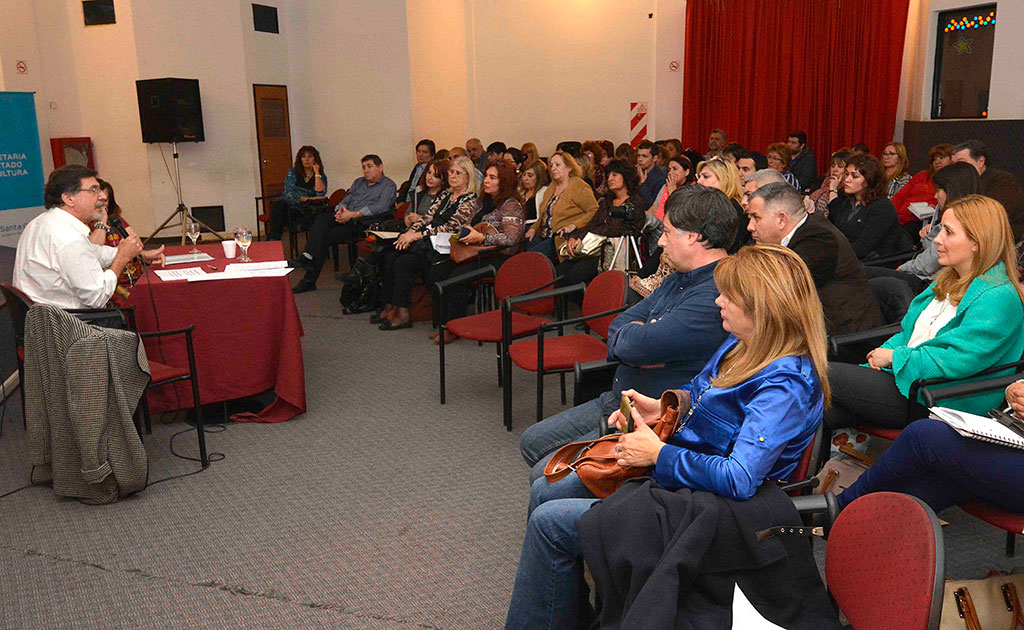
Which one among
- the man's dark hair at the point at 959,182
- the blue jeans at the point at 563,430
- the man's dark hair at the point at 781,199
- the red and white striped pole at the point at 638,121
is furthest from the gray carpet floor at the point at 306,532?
the red and white striped pole at the point at 638,121

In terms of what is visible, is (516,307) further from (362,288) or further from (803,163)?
(803,163)

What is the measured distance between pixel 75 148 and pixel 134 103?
926 millimetres

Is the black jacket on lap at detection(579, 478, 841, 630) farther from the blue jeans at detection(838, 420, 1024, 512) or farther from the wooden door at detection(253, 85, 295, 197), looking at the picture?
the wooden door at detection(253, 85, 295, 197)

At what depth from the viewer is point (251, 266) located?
14.4 feet

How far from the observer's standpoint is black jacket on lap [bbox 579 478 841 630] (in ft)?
5.57

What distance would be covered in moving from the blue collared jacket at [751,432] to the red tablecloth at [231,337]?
8.91ft

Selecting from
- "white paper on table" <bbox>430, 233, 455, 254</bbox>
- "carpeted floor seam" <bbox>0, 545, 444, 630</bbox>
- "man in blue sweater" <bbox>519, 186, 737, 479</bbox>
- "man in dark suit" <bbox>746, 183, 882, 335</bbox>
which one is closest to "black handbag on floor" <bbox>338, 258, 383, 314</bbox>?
"white paper on table" <bbox>430, 233, 455, 254</bbox>

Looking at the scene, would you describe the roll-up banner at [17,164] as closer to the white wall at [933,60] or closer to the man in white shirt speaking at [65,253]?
the man in white shirt speaking at [65,253]

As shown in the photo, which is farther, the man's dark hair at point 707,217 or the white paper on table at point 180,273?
the white paper on table at point 180,273

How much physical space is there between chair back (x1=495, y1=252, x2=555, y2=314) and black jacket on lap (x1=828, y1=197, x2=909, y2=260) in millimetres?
1945

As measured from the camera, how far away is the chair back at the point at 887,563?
1.41m

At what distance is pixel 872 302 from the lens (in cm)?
354

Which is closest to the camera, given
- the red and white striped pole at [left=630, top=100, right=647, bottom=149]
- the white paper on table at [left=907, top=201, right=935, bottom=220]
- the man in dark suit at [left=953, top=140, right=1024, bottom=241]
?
the man in dark suit at [left=953, top=140, right=1024, bottom=241]

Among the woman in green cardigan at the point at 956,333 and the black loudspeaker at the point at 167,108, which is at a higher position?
the black loudspeaker at the point at 167,108
